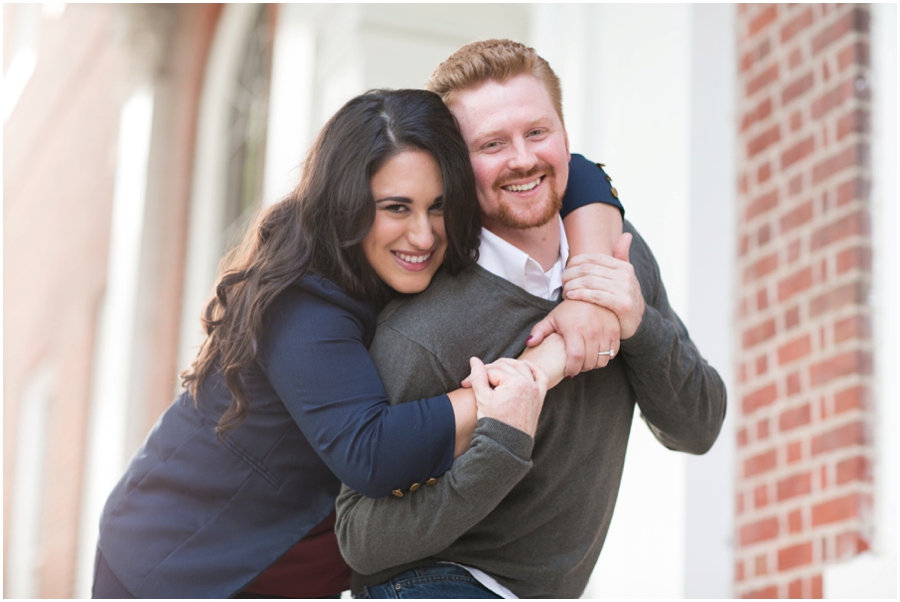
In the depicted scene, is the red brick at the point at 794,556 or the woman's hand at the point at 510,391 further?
the red brick at the point at 794,556

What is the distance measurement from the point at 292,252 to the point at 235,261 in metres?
0.28

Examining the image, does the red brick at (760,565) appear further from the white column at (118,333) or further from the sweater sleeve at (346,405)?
the white column at (118,333)

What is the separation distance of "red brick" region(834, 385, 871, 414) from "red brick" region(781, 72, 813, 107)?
3.46 ft

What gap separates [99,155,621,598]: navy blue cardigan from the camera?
6.95 feet

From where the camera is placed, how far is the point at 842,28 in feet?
12.3

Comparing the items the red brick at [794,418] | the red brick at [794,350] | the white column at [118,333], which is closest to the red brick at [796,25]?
the red brick at [794,350]

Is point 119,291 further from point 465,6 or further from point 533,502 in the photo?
point 533,502

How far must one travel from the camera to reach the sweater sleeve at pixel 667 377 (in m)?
2.32

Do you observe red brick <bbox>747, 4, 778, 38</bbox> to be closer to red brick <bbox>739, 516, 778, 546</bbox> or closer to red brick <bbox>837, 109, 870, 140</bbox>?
red brick <bbox>837, 109, 870, 140</bbox>

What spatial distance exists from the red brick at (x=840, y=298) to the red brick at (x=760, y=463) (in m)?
0.49

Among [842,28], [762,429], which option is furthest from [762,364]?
[842,28]

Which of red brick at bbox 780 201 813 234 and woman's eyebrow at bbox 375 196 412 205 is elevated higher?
red brick at bbox 780 201 813 234

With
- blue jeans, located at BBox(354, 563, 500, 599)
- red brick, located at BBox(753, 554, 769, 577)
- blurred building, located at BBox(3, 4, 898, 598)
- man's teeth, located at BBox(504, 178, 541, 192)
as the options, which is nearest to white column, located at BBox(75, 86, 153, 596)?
blurred building, located at BBox(3, 4, 898, 598)

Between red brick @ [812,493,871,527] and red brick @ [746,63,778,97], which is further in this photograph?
red brick @ [746,63,778,97]
